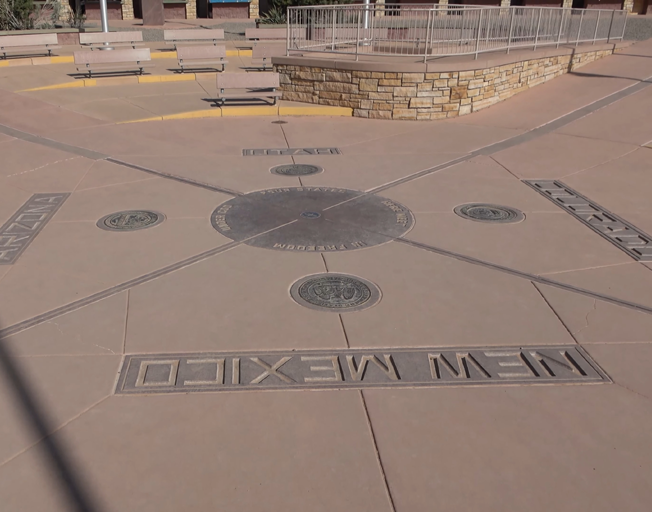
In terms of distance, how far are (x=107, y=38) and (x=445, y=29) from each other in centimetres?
1065

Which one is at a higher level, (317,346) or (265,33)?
(265,33)

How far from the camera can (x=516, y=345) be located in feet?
13.6

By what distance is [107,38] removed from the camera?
1739cm

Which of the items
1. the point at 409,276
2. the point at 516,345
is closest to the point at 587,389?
the point at 516,345

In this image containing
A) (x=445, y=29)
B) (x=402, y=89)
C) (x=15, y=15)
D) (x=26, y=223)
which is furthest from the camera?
(x=15, y=15)

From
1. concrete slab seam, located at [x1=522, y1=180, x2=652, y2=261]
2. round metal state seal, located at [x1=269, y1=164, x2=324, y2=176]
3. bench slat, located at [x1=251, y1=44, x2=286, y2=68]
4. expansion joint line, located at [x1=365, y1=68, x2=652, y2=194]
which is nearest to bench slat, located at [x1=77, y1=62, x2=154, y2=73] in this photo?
bench slat, located at [x1=251, y1=44, x2=286, y2=68]

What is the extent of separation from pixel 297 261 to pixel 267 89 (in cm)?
923

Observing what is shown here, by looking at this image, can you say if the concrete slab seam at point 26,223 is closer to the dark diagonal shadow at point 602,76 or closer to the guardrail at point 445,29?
the guardrail at point 445,29

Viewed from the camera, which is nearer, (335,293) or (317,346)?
(317,346)

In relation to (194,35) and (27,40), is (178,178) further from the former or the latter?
(194,35)

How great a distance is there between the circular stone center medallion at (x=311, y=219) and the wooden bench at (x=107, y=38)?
12768 mm

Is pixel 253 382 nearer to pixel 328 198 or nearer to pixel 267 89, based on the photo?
pixel 328 198

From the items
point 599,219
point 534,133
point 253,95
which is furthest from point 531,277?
point 253,95

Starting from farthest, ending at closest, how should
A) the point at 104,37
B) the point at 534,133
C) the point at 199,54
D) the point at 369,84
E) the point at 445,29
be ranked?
the point at 104,37
the point at 199,54
the point at 445,29
the point at 369,84
the point at 534,133
